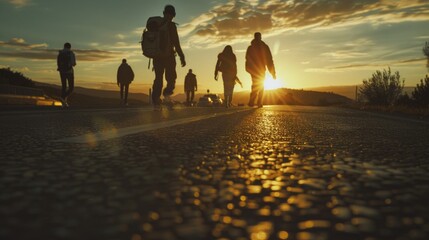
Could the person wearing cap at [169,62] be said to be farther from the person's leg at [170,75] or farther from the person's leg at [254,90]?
the person's leg at [254,90]

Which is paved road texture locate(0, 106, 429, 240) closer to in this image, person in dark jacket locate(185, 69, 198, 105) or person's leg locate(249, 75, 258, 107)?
person's leg locate(249, 75, 258, 107)

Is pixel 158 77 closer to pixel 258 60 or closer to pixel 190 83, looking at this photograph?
pixel 258 60

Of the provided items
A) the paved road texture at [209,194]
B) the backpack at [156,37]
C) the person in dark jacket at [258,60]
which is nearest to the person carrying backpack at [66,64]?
the backpack at [156,37]

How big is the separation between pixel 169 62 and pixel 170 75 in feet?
1.55

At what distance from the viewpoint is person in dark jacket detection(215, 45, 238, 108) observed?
70.3 ft

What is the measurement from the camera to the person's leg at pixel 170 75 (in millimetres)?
12180

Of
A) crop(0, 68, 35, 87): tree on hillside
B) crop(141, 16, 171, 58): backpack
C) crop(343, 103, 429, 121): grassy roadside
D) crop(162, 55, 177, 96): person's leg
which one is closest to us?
crop(141, 16, 171, 58): backpack

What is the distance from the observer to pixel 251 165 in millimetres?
2695

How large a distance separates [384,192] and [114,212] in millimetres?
1108

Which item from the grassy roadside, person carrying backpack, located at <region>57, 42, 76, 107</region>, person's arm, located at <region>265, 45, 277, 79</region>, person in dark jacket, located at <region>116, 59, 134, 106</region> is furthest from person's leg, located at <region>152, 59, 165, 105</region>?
person in dark jacket, located at <region>116, 59, 134, 106</region>

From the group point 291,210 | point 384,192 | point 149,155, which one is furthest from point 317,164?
point 291,210

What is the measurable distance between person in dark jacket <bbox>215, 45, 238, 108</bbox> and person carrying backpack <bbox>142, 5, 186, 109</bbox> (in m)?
8.85

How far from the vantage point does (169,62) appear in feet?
39.9

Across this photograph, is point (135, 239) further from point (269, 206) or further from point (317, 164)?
point (317, 164)
